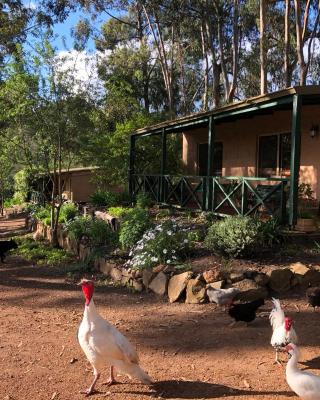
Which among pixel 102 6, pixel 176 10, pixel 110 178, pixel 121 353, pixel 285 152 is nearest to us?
pixel 121 353

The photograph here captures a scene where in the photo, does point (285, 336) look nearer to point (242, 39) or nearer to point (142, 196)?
point (142, 196)

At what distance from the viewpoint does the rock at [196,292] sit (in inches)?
261

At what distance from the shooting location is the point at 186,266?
7430mm

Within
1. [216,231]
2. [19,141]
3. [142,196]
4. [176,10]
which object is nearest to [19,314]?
[216,231]

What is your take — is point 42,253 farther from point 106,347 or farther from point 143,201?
point 106,347

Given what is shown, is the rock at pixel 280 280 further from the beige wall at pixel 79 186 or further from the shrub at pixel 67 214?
the beige wall at pixel 79 186

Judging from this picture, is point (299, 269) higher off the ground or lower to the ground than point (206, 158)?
lower

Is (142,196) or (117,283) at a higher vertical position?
(142,196)

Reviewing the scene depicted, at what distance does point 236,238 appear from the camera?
7.41m

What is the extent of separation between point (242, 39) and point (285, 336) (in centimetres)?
2552

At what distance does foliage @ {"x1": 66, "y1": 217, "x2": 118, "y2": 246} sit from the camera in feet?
34.7

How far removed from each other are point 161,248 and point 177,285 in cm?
113

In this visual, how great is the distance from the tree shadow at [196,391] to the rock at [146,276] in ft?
10.7

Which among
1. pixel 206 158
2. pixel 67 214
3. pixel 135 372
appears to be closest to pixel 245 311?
pixel 135 372
